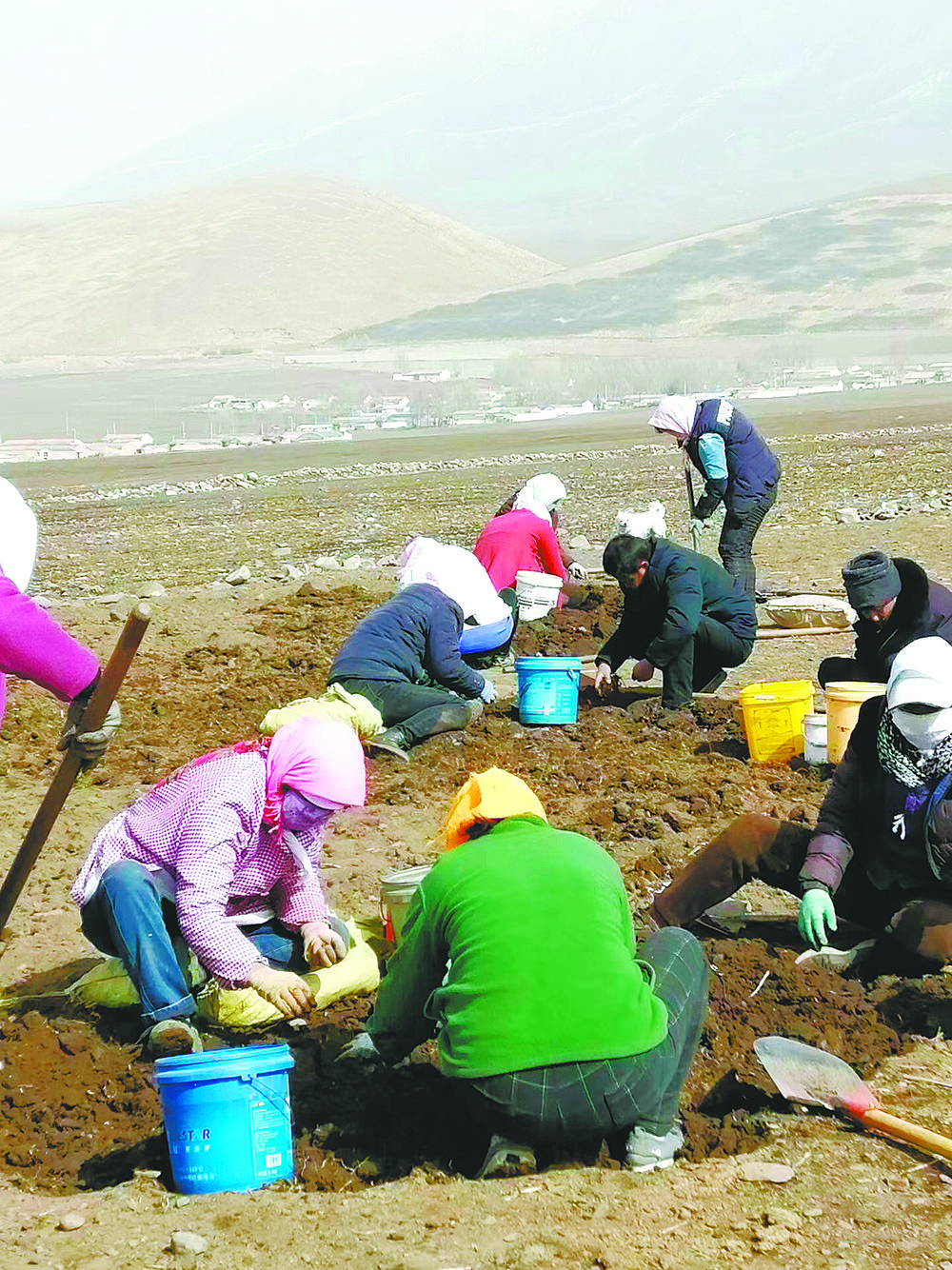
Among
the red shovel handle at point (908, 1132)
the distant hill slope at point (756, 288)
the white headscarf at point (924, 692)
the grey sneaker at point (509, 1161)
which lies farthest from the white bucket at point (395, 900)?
the distant hill slope at point (756, 288)

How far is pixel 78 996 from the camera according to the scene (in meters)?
5.20

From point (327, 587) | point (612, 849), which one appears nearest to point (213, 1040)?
point (612, 849)

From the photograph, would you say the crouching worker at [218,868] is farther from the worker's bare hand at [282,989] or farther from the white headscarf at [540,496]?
the white headscarf at [540,496]

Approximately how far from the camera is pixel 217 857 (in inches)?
182

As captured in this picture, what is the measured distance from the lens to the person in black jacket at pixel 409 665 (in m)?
8.49

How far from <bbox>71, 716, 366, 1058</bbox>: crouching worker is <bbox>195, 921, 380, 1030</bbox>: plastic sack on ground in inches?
2.9

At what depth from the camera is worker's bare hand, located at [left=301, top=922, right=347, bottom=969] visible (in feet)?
16.3

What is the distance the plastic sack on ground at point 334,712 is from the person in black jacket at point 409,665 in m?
0.18

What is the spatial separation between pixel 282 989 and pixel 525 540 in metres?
6.88

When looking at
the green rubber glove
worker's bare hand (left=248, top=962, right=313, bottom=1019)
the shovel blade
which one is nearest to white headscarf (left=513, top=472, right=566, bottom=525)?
the green rubber glove

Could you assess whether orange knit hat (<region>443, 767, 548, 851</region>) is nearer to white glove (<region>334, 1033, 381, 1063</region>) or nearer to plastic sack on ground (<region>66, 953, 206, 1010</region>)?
white glove (<region>334, 1033, 381, 1063</region>)

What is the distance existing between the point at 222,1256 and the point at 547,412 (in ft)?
172

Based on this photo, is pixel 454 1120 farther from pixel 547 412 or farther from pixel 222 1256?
pixel 547 412

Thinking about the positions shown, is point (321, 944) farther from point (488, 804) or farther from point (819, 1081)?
point (819, 1081)
